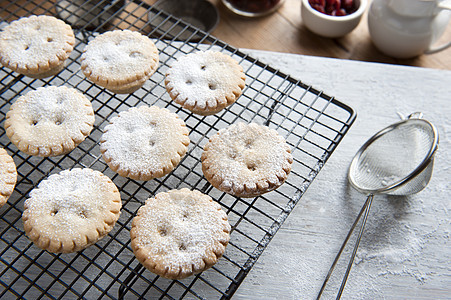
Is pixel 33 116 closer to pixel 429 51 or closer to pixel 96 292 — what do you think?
pixel 96 292

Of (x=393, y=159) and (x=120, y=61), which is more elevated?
(x=120, y=61)

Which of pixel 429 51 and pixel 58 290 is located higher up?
pixel 429 51

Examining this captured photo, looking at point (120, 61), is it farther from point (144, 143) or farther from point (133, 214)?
point (133, 214)

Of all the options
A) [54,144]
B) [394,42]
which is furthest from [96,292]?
[394,42]

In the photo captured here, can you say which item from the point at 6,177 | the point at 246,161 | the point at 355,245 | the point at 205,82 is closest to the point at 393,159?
the point at 355,245

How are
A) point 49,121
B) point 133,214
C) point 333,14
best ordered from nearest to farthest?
point 133,214 → point 49,121 → point 333,14

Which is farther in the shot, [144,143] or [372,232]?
[372,232]
